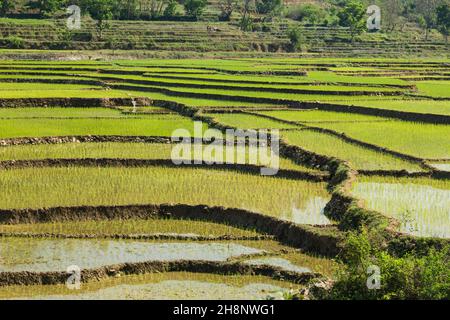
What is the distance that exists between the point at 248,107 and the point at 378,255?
49.3 ft

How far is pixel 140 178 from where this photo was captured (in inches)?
547

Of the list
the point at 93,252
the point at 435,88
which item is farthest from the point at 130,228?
the point at 435,88

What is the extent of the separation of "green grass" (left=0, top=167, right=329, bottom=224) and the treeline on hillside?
1313 inches

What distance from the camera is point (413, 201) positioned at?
12070 mm

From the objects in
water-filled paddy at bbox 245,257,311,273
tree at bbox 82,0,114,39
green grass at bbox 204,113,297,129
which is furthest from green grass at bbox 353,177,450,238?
tree at bbox 82,0,114,39

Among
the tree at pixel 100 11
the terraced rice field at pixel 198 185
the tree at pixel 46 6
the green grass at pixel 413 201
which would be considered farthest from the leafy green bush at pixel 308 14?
the green grass at pixel 413 201

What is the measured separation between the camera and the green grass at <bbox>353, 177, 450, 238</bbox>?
1048cm

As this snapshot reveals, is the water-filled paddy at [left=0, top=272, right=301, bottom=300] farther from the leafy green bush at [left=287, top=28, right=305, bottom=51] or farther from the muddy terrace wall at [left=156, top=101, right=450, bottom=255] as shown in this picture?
the leafy green bush at [left=287, top=28, right=305, bottom=51]

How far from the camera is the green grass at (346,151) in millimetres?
14570

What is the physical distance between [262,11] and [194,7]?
9.65 m

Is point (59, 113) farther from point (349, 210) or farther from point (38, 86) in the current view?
point (349, 210)
